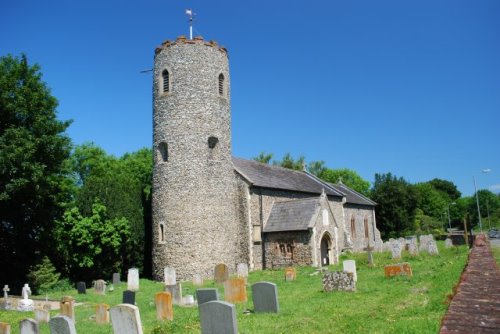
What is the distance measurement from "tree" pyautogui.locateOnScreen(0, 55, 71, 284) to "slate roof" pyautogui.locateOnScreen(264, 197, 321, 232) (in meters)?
13.0

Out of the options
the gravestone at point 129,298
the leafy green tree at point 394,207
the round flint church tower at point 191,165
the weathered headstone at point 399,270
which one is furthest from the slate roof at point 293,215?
the leafy green tree at point 394,207

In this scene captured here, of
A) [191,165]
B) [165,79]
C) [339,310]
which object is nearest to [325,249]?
[191,165]

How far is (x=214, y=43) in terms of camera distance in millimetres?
26609

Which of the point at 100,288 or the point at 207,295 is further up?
the point at 207,295

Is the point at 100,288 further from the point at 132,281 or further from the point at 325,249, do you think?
the point at 325,249

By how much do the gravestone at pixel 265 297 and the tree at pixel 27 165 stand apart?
46.7 ft

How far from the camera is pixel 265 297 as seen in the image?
38.5 feet

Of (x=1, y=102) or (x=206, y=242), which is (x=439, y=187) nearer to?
(x=206, y=242)

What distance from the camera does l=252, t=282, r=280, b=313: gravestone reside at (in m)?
11.6

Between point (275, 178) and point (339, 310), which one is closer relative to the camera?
point (339, 310)

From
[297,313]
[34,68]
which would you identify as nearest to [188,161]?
[34,68]

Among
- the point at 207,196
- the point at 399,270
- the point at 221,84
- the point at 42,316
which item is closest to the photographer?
the point at 42,316

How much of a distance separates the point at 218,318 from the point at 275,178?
23.5 meters

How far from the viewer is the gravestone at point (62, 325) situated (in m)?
8.83
